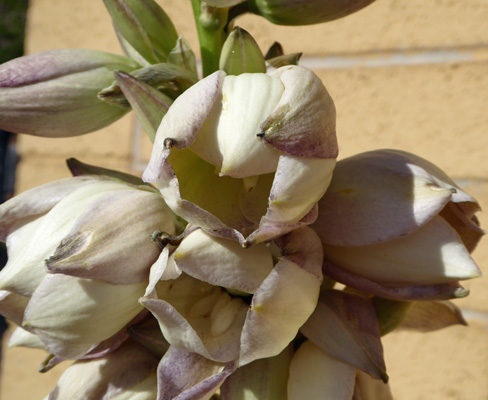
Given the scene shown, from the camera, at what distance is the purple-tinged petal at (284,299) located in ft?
0.62

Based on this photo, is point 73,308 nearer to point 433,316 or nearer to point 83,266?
point 83,266

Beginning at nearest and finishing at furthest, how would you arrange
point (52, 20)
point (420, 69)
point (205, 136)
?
point (205, 136), point (420, 69), point (52, 20)

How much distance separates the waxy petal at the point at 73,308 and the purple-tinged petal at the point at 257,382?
0.05 metres

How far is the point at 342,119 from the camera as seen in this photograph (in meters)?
0.50

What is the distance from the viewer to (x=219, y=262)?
19 cm

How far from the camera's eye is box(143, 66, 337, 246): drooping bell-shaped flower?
0.59ft

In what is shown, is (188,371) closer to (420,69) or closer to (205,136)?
(205,136)

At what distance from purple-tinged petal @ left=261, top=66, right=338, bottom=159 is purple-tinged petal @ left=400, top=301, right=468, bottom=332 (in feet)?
0.42

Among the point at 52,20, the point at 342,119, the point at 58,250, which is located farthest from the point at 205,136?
the point at 52,20

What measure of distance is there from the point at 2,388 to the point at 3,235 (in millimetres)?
422

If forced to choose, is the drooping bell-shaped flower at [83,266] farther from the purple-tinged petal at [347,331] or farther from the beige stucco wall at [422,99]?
the beige stucco wall at [422,99]

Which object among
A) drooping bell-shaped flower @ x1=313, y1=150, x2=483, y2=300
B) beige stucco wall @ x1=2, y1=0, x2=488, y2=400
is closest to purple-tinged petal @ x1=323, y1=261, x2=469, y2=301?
drooping bell-shaped flower @ x1=313, y1=150, x2=483, y2=300

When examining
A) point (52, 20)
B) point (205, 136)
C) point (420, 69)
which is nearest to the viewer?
point (205, 136)

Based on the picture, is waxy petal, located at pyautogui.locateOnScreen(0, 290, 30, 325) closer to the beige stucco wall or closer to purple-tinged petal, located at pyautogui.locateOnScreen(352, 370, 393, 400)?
purple-tinged petal, located at pyautogui.locateOnScreen(352, 370, 393, 400)
